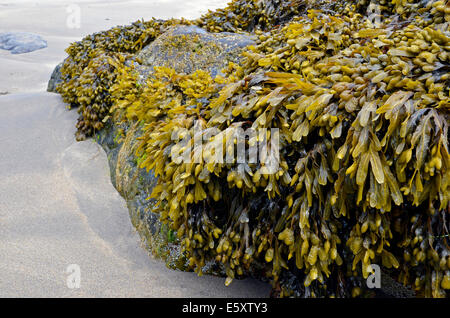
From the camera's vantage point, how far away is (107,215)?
2.64 meters

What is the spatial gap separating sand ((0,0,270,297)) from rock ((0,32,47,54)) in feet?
13.8

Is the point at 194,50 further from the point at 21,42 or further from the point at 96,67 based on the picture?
the point at 21,42

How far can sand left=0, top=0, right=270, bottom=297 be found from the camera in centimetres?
207

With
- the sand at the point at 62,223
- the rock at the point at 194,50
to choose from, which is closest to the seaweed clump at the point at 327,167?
the sand at the point at 62,223

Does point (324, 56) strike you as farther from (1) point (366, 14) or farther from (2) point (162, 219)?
(2) point (162, 219)

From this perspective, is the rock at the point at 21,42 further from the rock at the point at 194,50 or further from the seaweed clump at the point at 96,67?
the rock at the point at 194,50

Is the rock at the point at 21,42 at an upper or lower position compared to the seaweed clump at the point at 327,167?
lower

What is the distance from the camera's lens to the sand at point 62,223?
2066 mm

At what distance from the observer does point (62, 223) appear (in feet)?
8.29

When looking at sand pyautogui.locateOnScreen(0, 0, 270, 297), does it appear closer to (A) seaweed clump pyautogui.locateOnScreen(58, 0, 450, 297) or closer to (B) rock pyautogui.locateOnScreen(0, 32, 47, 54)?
(A) seaweed clump pyautogui.locateOnScreen(58, 0, 450, 297)

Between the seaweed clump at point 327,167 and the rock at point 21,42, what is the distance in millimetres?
7110

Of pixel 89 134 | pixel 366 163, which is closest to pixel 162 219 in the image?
pixel 366 163
